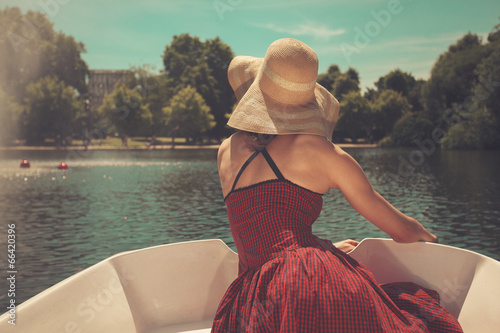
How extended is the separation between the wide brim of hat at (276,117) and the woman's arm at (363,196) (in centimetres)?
15

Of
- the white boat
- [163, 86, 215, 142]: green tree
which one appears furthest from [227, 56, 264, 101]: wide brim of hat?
[163, 86, 215, 142]: green tree

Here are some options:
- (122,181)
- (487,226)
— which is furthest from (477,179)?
(122,181)

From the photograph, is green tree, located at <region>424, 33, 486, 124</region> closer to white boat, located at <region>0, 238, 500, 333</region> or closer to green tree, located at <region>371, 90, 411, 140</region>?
green tree, located at <region>371, 90, 411, 140</region>

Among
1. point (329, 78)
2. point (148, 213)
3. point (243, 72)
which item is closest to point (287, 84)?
point (243, 72)

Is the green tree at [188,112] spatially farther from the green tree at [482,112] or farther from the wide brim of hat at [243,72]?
the wide brim of hat at [243,72]

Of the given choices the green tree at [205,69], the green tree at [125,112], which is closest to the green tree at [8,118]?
the green tree at [125,112]

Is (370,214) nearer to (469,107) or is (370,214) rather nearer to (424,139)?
(469,107)

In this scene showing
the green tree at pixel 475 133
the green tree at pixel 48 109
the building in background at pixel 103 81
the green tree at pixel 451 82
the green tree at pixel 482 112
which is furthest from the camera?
the building in background at pixel 103 81

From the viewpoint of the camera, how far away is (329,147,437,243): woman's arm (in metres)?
1.95

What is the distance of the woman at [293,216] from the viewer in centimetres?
177

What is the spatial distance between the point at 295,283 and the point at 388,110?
6905cm

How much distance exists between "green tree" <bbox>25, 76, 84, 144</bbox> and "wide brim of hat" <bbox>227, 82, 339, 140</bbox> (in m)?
55.0

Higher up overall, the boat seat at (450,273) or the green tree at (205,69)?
the green tree at (205,69)

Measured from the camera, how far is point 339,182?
199 centimetres
